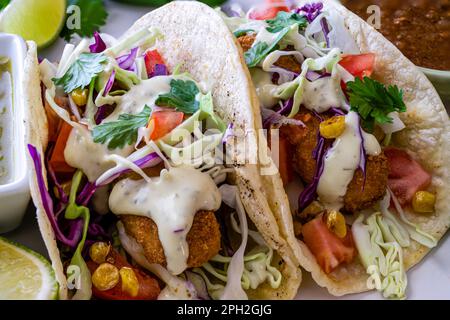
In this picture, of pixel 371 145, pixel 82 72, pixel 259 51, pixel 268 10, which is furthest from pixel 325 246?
pixel 268 10

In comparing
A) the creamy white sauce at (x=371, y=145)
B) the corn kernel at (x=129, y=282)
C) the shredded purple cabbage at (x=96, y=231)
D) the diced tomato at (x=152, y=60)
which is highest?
the diced tomato at (x=152, y=60)

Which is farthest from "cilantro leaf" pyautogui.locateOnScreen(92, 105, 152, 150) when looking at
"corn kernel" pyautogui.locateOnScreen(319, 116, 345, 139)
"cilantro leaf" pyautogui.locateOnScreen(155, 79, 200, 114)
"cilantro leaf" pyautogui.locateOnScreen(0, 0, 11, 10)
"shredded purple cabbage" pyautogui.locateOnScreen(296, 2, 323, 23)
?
"cilantro leaf" pyautogui.locateOnScreen(0, 0, 11, 10)

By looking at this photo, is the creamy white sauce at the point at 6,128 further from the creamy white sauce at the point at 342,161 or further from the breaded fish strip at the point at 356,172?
the creamy white sauce at the point at 342,161

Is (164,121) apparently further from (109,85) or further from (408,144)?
(408,144)

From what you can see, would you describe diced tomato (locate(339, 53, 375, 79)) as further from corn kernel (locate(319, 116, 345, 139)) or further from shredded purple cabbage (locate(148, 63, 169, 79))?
shredded purple cabbage (locate(148, 63, 169, 79))

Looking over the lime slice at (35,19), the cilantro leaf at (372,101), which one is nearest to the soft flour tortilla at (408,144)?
the cilantro leaf at (372,101)
